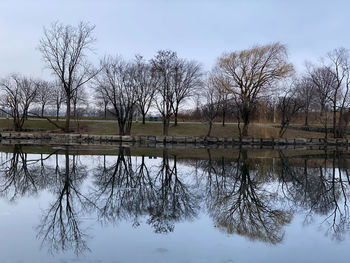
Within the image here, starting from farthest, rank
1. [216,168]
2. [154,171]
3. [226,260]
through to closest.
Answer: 1. [216,168]
2. [154,171]
3. [226,260]

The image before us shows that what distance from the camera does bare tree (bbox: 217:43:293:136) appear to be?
3356 centimetres

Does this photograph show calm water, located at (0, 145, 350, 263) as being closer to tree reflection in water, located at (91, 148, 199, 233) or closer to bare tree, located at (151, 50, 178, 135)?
tree reflection in water, located at (91, 148, 199, 233)

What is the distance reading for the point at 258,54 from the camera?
33.8m

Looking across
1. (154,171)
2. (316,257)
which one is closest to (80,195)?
(154,171)

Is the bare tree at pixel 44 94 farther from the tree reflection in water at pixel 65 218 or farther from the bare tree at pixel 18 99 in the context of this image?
the tree reflection in water at pixel 65 218

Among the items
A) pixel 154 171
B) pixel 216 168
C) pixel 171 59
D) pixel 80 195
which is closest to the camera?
pixel 80 195

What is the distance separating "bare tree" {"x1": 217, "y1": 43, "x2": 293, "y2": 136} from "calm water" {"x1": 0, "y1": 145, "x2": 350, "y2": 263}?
71.5ft

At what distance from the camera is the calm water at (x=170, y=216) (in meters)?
5.14

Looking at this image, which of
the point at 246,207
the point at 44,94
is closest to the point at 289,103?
the point at 246,207

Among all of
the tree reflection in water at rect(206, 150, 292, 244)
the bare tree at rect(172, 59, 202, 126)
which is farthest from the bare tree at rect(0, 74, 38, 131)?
the tree reflection in water at rect(206, 150, 292, 244)

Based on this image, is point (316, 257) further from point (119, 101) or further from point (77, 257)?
point (119, 101)

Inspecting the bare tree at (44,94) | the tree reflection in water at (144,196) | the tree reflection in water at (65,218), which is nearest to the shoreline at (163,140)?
the tree reflection in water at (144,196)

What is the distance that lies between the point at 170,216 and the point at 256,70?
29290 mm

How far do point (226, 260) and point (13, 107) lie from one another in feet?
131
